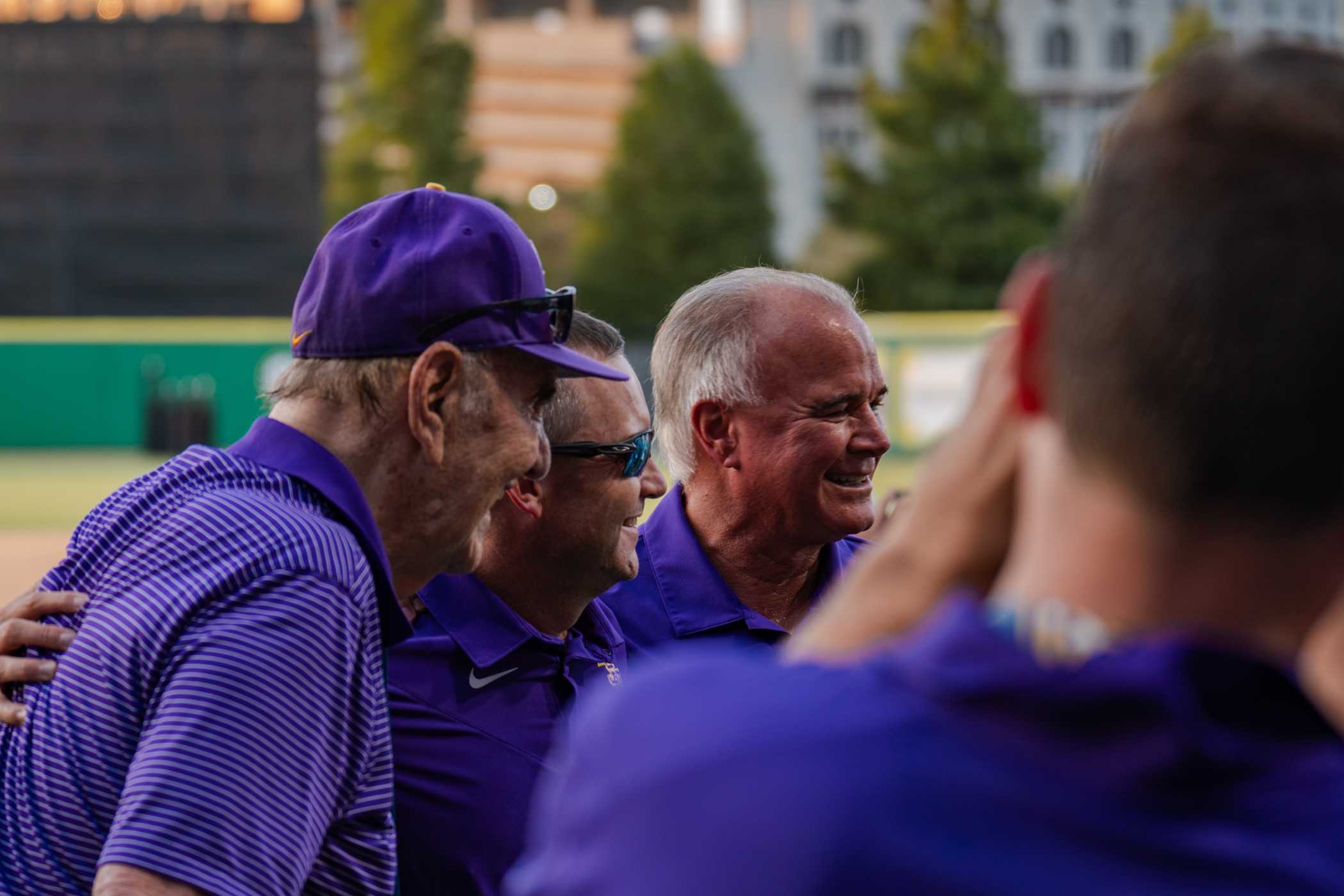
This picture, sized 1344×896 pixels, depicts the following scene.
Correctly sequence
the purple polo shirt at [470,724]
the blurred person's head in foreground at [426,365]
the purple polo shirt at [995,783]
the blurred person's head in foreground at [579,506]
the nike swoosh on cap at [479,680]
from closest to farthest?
the purple polo shirt at [995,783]
the blurred person's head in foreground at [426,365]
the purple polo shirt at [470,724]
the nike swoosh on cap at [479,680]
the blurred person's head in foreground at [579,506]

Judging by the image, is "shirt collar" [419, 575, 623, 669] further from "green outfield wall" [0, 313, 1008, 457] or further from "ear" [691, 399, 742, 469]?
"green outfield wall" [0, 313, 1008, 457]

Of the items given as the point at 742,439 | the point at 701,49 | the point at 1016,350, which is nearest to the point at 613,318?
the point at 701,49

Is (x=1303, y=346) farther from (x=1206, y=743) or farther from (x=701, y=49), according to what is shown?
(x=701, y=49)

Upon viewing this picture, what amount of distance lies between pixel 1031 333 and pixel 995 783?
0.87ft

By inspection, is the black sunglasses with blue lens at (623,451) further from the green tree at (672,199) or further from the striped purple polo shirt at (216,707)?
the green tree at (672,199)

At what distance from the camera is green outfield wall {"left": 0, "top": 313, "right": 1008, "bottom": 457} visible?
18.5 m

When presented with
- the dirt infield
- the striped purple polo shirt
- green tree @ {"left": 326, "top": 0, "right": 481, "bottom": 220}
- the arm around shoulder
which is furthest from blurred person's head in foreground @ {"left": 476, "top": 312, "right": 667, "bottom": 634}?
green tree @ {"left": 326, "top": 0, "right": 481, "bottom": 220}

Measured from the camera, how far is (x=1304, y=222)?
0.80 m

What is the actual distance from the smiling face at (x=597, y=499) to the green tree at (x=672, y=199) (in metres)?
34.7

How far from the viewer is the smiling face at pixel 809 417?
327 cm

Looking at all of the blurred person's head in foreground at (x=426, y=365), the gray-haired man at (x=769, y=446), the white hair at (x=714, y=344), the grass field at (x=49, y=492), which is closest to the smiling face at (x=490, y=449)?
the blurred person's head in foreground at (x=426, y=365)

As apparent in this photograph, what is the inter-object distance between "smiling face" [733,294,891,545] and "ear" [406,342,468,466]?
1.31 meters

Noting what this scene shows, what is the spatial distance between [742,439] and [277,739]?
1.90 m

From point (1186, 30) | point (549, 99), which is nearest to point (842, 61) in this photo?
point (549, 99)
